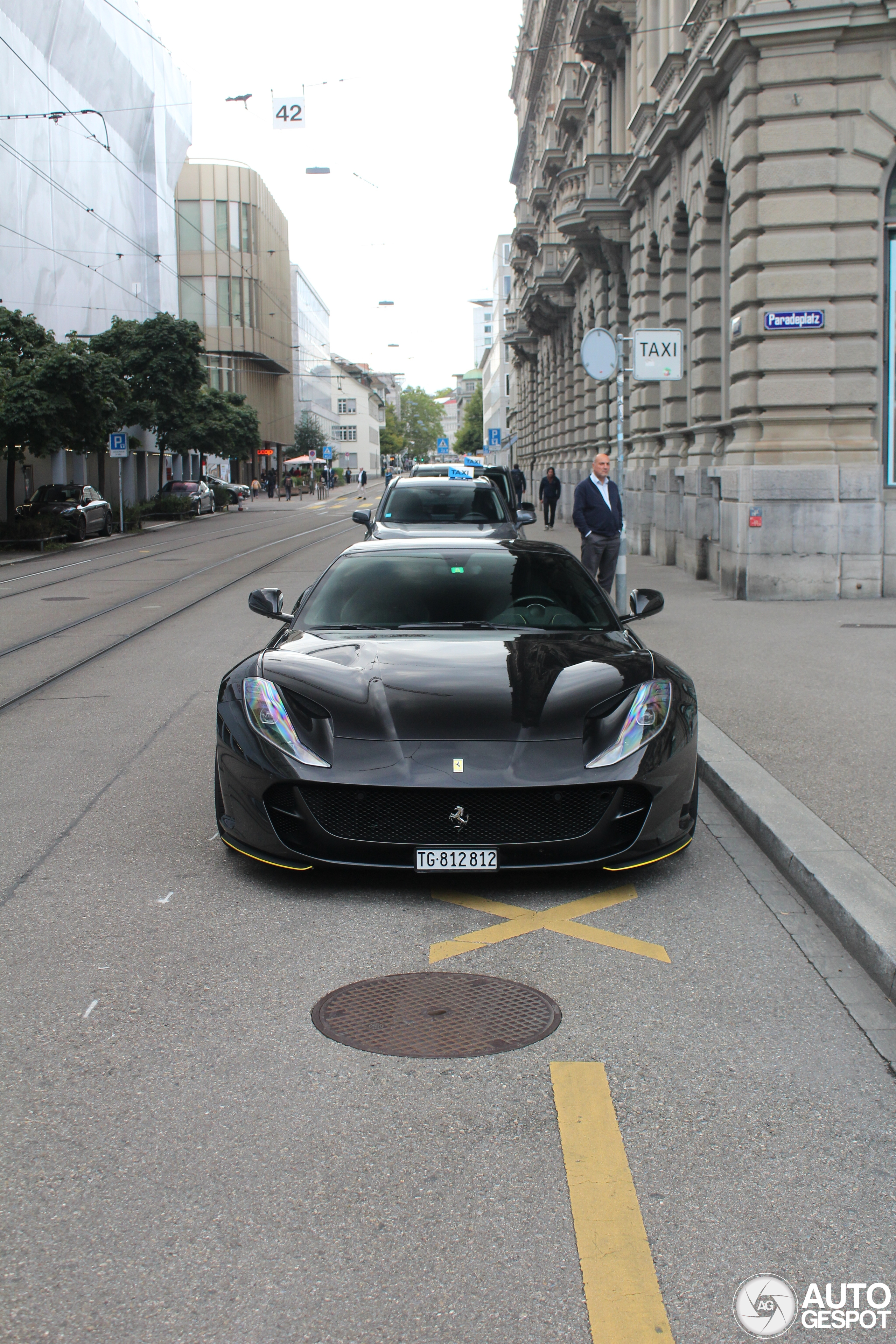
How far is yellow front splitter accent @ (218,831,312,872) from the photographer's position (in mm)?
5004

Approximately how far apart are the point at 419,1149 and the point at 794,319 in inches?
564

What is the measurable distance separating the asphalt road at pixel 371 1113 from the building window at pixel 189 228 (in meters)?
89.9

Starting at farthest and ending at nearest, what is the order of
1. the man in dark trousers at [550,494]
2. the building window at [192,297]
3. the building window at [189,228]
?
the building window at [189,228] < the building window at [192,297] < the man in dark trousers at [550,494]

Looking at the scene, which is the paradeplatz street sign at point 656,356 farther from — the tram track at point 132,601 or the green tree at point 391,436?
the green tree at point 391,436

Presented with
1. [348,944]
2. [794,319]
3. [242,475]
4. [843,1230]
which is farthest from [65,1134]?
[242,475]

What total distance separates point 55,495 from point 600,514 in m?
24.7

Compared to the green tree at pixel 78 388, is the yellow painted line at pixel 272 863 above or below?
below

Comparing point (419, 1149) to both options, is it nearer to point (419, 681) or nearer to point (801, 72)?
point (419, 681)

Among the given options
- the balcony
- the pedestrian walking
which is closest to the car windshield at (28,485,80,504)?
the pedestrian walking

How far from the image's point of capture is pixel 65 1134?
313 cm

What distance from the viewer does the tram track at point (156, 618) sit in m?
10.5

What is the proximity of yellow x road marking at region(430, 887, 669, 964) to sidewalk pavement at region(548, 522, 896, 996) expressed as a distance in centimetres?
72

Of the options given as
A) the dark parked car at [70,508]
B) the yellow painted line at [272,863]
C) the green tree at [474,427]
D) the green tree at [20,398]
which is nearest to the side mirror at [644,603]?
the yellow painted line at [272,863]
